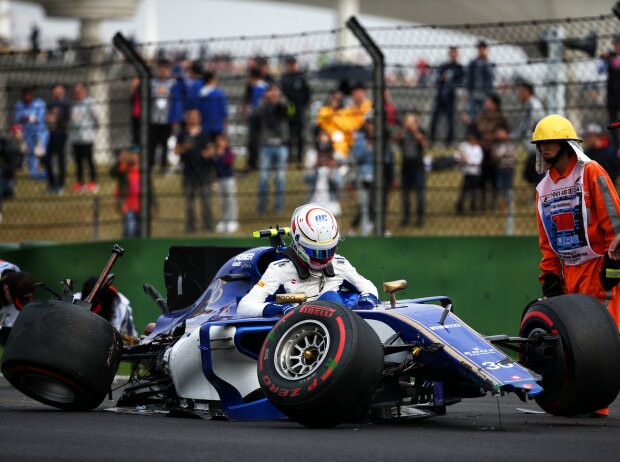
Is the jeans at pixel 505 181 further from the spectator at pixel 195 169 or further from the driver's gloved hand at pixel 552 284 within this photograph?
the driver's gloved hand at pixel 552 284

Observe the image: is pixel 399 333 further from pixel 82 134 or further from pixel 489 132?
pixel 82 134

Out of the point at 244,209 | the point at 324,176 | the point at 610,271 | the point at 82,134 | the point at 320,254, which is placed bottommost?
the point at 610,271

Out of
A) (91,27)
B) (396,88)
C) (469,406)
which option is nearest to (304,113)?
(396,88)

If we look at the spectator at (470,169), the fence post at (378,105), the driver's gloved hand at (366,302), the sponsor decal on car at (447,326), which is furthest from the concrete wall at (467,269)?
the sponsor decal on car at (447,326)

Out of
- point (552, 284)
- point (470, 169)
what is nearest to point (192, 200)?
point (470, 169)

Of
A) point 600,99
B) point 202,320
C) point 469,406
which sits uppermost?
point 600,99

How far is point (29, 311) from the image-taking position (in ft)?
30.8

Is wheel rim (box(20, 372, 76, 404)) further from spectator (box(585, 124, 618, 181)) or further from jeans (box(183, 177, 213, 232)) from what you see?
spectator (box(585, 124, 618, 181))

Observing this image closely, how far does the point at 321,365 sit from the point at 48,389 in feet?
7.80

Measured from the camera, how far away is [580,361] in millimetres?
8406

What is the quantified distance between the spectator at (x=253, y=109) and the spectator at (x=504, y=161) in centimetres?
267

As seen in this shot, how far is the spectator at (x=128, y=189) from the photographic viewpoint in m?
15.1

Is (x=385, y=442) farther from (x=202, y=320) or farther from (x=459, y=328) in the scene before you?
(x=202, y=320)

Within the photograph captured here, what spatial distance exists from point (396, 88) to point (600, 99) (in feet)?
6.40
